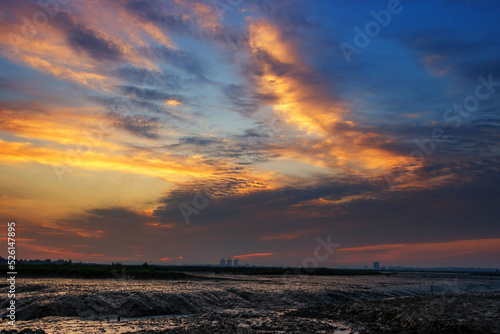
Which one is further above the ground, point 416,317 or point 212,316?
point 416,317

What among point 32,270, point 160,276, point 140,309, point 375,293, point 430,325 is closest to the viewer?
point 430,325

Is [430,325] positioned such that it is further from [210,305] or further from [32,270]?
[32,270]

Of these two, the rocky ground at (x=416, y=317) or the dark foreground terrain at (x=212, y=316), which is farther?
the dark foreground terrain at (x=212, y=316)

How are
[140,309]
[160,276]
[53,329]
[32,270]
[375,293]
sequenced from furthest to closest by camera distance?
[160,276] < [32,270] < [375,293] < [140,309] < [53,329]

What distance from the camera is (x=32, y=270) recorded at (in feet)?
230

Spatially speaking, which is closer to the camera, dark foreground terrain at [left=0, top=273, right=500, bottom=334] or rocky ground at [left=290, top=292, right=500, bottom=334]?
rocky ground at [left=290, top=292, right=500, bottom=334]

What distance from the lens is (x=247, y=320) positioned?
27.2 m

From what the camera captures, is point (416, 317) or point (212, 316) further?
point (212, 316)

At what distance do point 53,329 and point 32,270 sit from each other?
195ft

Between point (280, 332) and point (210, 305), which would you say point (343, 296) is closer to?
point (210, 305)

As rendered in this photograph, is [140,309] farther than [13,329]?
Yes

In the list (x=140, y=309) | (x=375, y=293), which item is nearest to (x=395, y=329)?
(x=140, y=309)

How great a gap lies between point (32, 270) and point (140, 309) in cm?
5350

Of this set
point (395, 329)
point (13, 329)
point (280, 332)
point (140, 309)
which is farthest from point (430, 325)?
point (13, 329)
